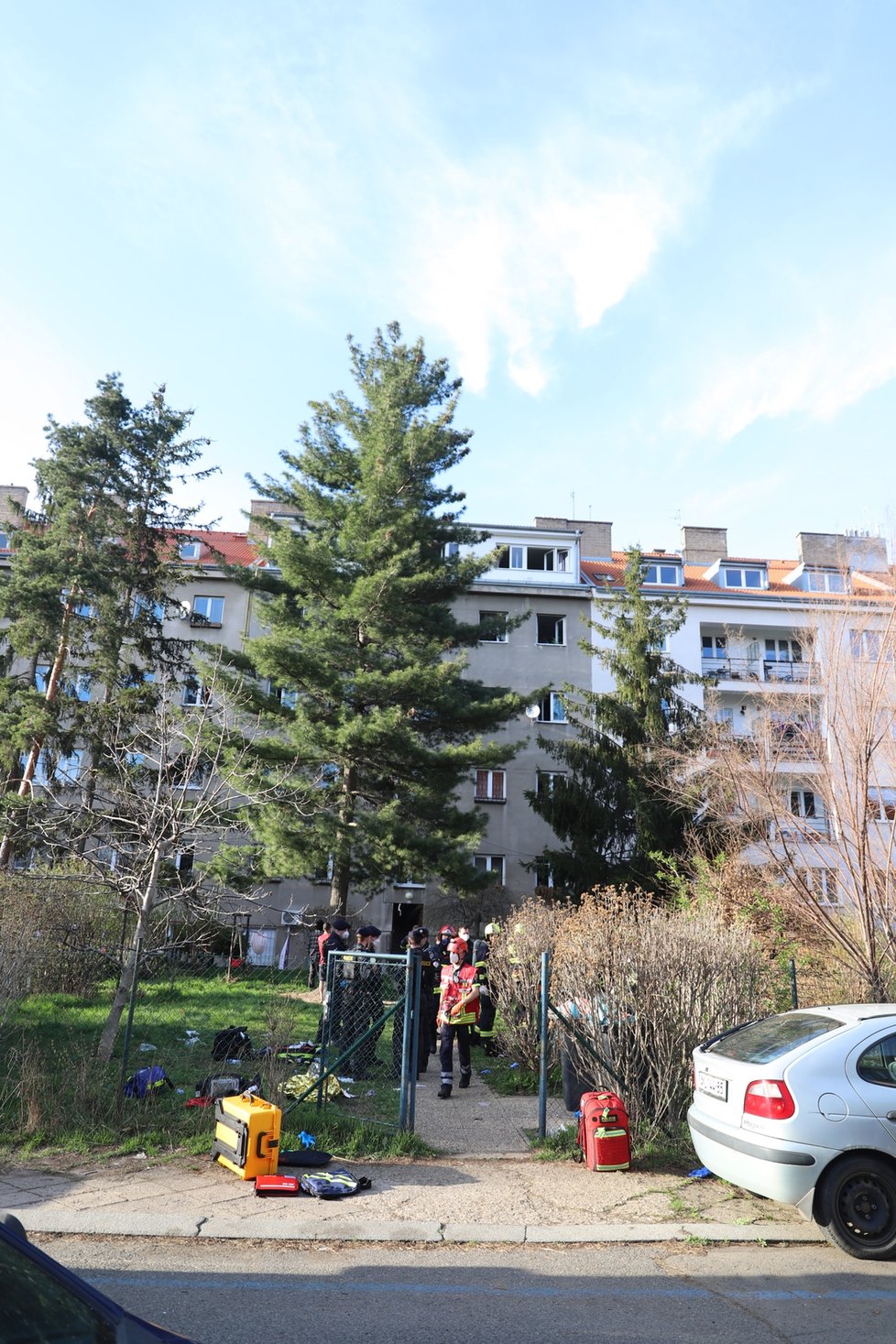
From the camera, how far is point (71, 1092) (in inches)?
342

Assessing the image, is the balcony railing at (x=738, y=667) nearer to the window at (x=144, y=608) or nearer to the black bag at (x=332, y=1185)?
the window at (x=144, y=608)

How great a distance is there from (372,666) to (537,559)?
49.5 ft

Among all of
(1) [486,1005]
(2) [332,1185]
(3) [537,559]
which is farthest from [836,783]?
(3) [537,559]

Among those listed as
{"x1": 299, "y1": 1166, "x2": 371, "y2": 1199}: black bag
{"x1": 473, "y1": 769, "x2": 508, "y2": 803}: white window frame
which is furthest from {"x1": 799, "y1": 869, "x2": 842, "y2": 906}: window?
{"x1": 473, "y1": 769, "x2": 508, "y2": 803}: white window frame

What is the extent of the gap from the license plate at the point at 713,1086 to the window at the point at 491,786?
2443 cm

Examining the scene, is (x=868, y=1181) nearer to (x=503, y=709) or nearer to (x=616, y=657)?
(x=503, y=709)

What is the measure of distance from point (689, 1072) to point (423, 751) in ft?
41.5

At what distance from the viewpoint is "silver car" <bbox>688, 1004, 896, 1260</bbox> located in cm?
597

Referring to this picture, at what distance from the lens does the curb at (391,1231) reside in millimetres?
6238

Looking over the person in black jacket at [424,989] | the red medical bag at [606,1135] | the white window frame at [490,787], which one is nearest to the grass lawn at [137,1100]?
the person in black jacket at [424,989]

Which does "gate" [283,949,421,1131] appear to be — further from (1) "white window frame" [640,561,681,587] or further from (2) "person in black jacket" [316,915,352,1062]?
(1) "white window frame" [640,561,681,587]

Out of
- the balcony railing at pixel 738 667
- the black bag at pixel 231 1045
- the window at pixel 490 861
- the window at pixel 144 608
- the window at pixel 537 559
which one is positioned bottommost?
the black bag at pixel 231 1045

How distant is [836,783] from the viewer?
14891 millimetres

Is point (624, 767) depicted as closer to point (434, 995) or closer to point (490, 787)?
point (490, 787)
